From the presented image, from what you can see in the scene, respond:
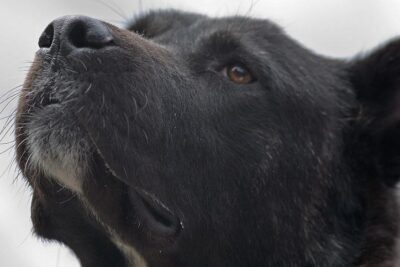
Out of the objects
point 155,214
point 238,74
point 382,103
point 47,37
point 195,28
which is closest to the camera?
point 47,37

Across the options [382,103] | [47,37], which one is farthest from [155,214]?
[382,103]

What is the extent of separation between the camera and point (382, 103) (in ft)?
16.7

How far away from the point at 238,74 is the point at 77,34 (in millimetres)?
1192

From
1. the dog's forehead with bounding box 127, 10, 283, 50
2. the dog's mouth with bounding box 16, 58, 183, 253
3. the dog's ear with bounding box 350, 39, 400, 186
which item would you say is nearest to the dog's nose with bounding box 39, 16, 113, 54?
the dog's mouth with bounding box 16, 58, 183, 253

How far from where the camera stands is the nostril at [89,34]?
382cm

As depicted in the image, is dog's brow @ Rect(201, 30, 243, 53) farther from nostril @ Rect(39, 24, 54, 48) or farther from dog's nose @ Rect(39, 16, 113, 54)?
nostril @ Rect(39, 24, 54, 48)

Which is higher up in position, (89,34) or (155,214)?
(89,34)

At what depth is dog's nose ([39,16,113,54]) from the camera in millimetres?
3828

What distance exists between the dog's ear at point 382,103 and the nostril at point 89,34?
217cm

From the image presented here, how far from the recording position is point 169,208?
4.11 meters

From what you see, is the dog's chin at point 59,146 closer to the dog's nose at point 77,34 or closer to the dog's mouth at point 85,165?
the dog's mouth at point 85,165

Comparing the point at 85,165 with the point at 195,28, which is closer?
the point at 85,165

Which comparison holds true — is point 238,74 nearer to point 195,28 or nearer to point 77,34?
point 195,28

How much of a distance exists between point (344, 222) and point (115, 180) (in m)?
1.77
